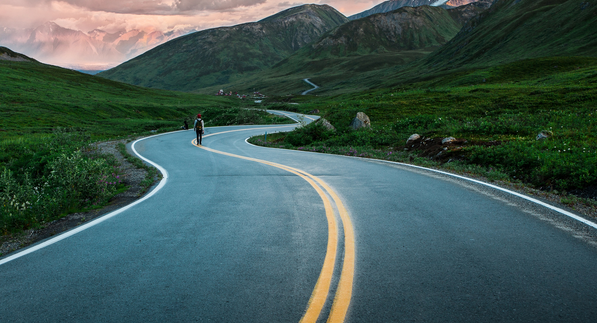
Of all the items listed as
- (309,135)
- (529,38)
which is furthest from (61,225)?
(529,38)

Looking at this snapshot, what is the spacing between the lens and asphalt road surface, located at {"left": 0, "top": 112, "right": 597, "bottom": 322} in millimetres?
3236

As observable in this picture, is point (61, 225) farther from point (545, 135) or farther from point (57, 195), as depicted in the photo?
point (545, 135)

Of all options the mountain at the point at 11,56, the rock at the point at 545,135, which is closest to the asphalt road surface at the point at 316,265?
the rock at the point at 545,135

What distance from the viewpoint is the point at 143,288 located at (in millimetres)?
3656

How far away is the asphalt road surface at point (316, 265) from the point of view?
3236mm

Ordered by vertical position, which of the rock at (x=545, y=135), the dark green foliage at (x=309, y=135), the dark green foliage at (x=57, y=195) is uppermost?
the rock at (x=545, y=135)

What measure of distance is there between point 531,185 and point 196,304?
8.85 m

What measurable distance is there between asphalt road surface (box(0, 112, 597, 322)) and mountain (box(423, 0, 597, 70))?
87459mm

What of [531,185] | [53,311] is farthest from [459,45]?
[53,311]

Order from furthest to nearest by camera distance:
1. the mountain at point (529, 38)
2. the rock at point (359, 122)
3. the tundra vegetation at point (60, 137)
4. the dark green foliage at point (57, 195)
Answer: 1. the mountain at point (529, 38)
2. the rock at point (359, 122)
3. the tundra vegetation at point (60, 137)
4. the dark green foliage at point (57, 195)

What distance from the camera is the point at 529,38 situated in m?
110

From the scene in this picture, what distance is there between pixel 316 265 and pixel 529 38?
132 metres

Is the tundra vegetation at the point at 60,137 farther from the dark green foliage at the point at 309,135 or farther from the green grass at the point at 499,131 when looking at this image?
the dark green foliage at the point at 309,135

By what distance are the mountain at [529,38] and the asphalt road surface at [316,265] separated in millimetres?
87459
